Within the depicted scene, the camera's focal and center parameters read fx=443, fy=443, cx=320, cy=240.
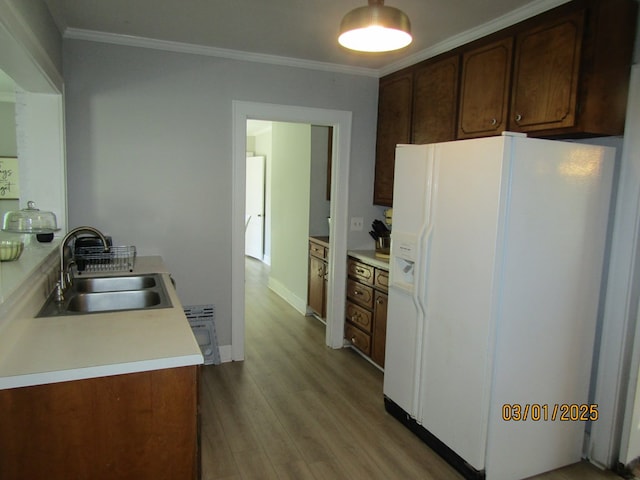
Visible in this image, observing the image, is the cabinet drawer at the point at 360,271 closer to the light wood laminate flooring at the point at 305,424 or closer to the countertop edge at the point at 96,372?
the light wood laminate flooring at the point at 305,424

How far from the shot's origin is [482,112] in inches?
107

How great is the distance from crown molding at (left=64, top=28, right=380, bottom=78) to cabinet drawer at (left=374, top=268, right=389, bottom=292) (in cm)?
169

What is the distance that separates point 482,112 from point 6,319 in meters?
2.63

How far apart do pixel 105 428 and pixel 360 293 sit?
8.13ft

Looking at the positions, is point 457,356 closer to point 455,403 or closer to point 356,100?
point 455,403

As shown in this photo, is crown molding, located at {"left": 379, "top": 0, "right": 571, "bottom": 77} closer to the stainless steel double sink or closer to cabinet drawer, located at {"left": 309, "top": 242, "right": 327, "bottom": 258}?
cabinet drawer, located at {"left": 309, "top": 242, "right": 327, "bottom": 258}

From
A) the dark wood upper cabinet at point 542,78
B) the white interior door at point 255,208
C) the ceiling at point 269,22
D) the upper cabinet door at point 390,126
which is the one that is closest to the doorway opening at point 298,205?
the upper cabinet door at point 390,126

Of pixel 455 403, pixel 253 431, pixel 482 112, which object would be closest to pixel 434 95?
pixel 482 112

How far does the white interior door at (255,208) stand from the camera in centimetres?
811

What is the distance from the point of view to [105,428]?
1440 millimetres

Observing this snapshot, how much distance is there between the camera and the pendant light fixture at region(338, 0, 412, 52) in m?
1.52

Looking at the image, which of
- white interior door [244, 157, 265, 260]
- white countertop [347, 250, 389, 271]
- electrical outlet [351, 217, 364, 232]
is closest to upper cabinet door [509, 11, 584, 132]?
white countertop [347, 250, 389, 271]

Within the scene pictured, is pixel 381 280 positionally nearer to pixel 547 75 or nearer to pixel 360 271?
pixel 360 271

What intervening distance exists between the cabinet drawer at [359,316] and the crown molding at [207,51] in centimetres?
198
